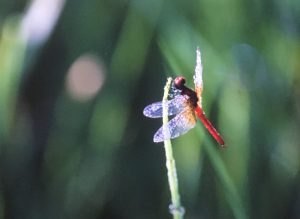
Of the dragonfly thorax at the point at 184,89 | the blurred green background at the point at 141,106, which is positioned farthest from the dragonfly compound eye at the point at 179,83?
the blurred green background at the point at 141,106

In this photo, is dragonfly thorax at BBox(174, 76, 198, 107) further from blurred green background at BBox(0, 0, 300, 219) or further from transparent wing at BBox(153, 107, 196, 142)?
blurred green background at BBox(0, 0, 300, 219)

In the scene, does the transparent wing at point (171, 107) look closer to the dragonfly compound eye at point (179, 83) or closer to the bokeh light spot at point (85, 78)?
the dragonfly compound eye at point (179, 83)

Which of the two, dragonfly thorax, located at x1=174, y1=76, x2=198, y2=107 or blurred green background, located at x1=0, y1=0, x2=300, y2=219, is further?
blurred green background, located at x1=0, y1=0, x2=300, y2=219

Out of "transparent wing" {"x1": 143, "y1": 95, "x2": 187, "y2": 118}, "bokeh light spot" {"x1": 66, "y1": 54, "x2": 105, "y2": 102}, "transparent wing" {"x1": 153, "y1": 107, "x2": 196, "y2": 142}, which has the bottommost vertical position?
"transparent wing" {"x1": 153, "y1": 107, "x2": 196, "y2": 142}

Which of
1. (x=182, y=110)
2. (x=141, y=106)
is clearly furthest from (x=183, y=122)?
(x=141, y=106)

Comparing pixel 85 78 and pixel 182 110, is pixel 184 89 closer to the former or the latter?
pixel 182 110

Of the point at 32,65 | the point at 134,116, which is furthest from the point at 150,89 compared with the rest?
the point at 32,65

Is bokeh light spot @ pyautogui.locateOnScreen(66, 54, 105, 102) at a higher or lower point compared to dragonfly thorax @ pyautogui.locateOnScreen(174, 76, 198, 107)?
higher

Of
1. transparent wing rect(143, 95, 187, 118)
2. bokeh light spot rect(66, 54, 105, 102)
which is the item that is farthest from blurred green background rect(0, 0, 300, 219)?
transparent wing rect(143, 95, 187, 118)
